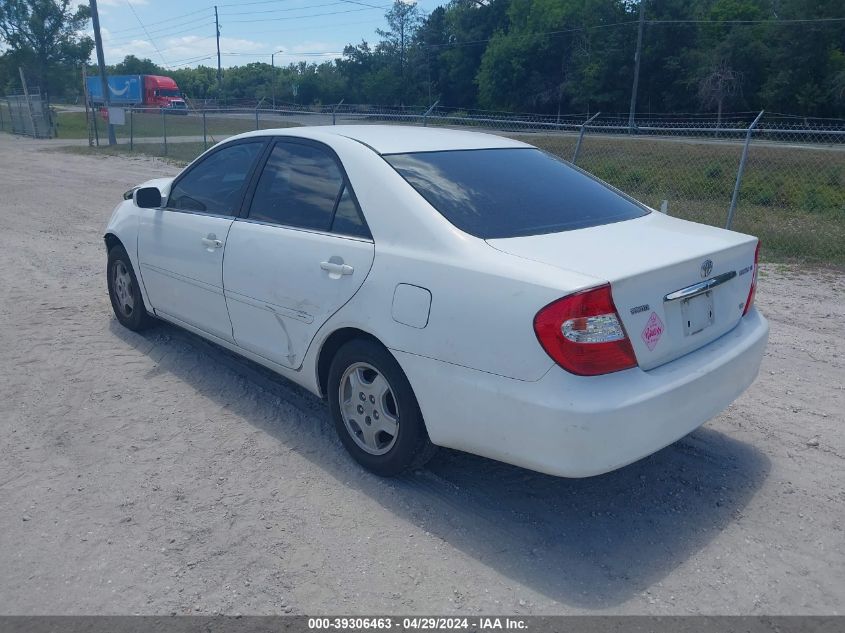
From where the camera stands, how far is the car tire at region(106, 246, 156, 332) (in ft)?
19.3

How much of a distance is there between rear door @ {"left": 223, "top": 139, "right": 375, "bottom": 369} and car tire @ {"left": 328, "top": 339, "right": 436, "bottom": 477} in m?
0.28

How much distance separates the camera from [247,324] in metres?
4.54

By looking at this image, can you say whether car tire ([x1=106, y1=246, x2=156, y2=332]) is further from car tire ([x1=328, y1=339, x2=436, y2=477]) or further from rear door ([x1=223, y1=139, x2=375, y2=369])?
car tire ([x1=328, y1=339, x2=436, y2=477])

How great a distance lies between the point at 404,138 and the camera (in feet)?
14.5

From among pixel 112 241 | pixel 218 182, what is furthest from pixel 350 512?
pixel 112 241

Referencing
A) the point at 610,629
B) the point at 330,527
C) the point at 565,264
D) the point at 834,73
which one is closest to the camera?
the point at 610,629

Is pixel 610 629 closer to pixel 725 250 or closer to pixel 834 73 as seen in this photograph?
pixel 725 250

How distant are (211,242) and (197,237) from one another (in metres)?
0.21

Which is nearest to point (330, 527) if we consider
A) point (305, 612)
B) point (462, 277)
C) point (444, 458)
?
point (305, 612)

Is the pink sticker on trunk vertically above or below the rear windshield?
below

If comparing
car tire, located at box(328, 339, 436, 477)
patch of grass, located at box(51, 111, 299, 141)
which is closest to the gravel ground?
car tire, located at box(328, 339, 436, 477)

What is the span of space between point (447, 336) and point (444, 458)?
3.50ft

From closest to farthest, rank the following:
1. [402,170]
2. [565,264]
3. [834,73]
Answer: [565,264], [402,170], [834,73]

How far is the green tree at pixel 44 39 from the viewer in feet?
208
